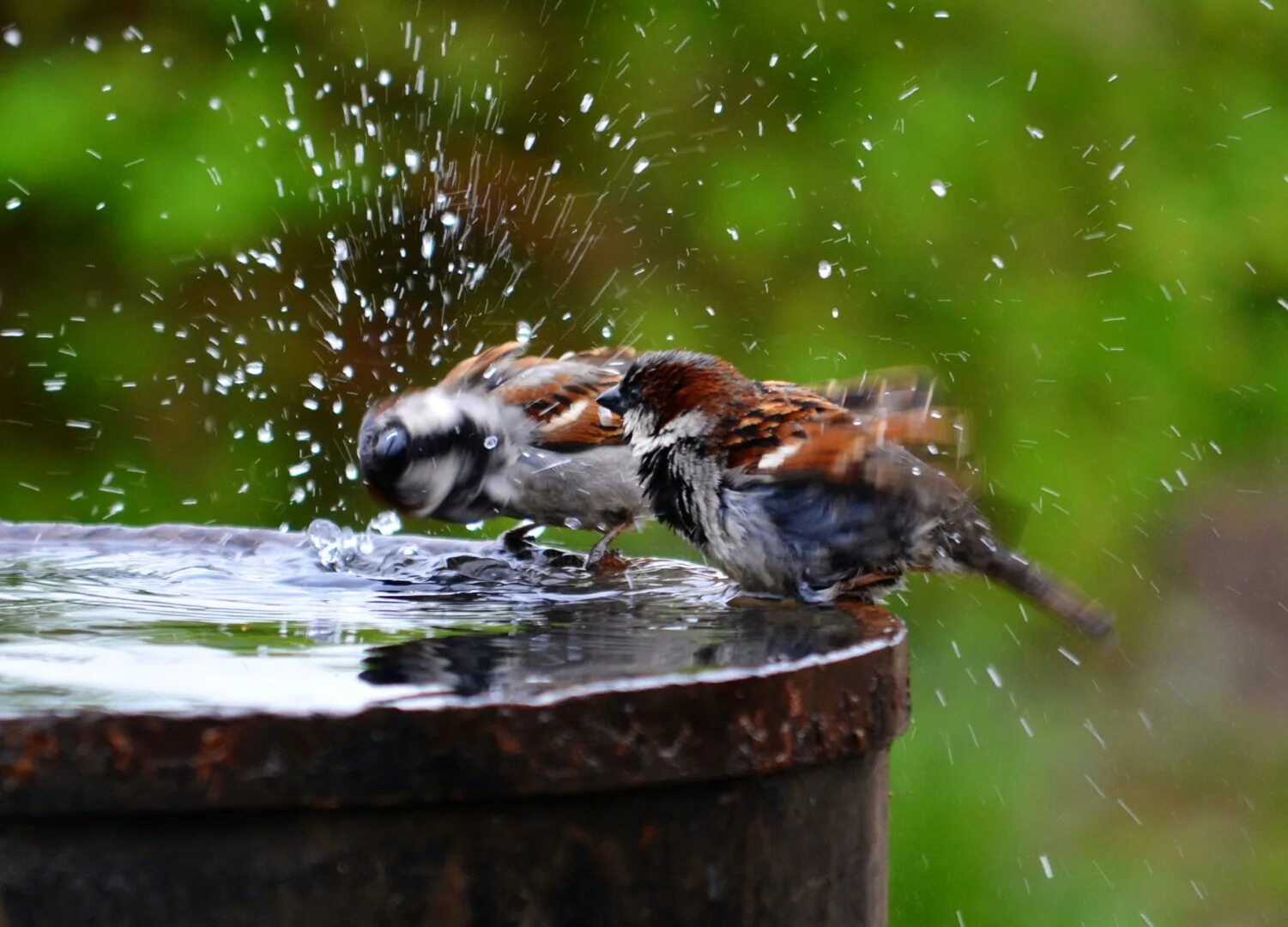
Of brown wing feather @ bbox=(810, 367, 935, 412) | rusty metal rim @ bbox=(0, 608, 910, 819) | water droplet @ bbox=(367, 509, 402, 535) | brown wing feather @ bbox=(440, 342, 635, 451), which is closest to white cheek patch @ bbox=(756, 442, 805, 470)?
brown wing feather @ bbox=(810, 367, 935, 412)

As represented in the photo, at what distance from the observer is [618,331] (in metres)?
4.66

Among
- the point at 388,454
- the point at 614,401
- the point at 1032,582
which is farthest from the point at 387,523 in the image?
the point at 1032,582

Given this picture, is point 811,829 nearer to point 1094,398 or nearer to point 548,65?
point 1094,398

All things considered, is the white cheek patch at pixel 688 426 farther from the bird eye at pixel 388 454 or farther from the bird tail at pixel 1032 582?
the bird eye at pixel 388 454

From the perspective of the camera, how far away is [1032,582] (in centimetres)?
271

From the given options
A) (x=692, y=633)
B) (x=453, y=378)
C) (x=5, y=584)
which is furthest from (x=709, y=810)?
(x=453, y=378)

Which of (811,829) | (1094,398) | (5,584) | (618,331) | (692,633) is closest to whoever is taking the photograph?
(811,829)

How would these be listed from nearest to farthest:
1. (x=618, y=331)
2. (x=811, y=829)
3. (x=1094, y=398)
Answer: (x=811, y=829)
(x=1094, y=398)
(x=618, y=331)

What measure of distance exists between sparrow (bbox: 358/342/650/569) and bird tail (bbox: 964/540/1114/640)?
2.58 feet

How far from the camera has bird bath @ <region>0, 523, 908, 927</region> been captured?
135 cm

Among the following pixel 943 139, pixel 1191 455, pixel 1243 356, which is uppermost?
pixel 943 139

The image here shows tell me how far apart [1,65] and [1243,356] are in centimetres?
332

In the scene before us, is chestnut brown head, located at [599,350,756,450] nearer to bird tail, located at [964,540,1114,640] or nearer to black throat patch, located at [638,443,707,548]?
black throat patch, located at [638,443,707,548]

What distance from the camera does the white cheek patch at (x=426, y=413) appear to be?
10.9 feet
